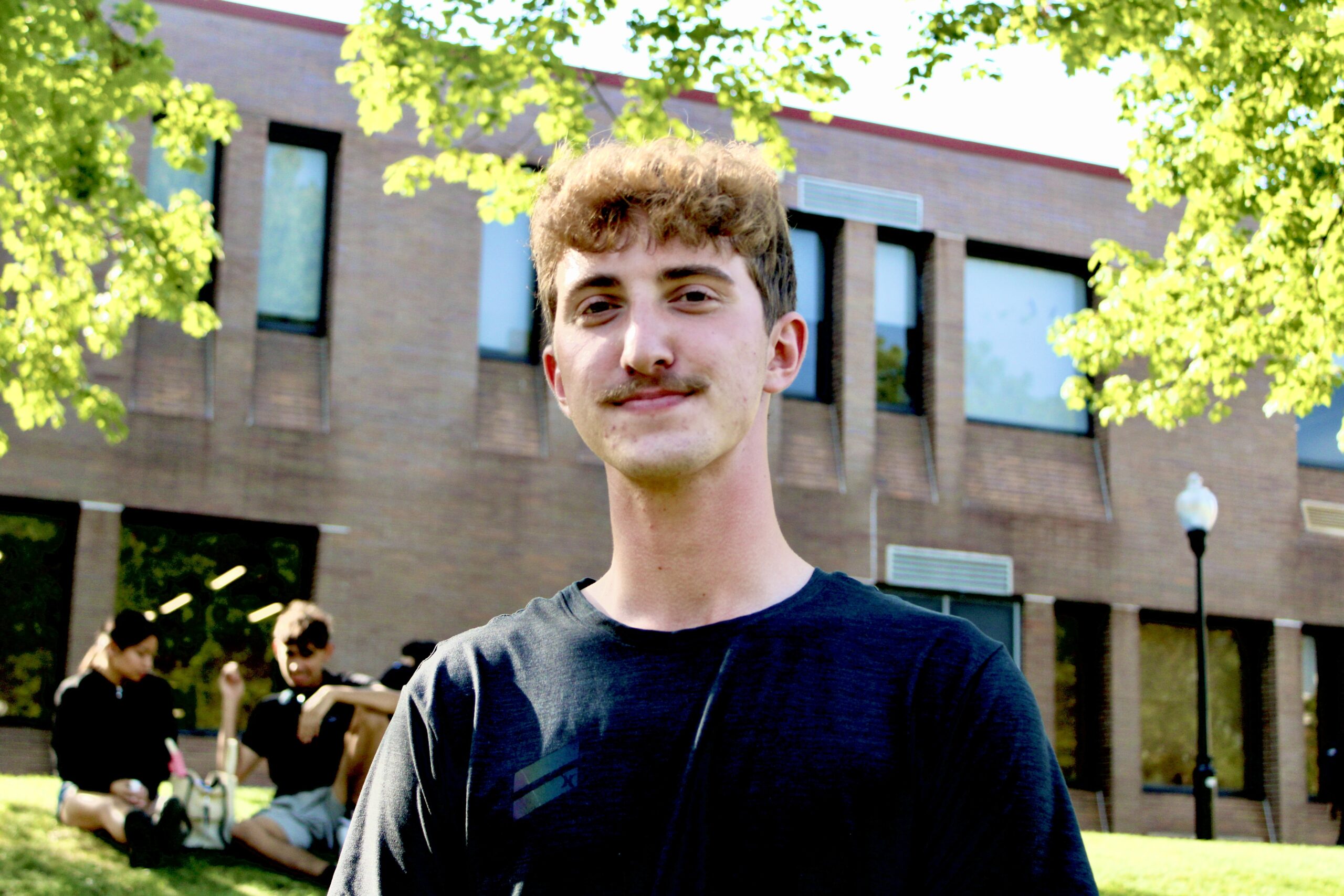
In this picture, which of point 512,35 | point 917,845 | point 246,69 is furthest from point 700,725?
point 246,69

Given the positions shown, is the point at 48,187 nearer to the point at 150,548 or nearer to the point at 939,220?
the point at 150,548

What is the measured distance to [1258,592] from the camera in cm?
2097

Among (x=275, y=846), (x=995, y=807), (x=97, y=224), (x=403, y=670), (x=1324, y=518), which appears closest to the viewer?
(x=995, y=807)

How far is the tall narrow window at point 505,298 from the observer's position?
1855 cm

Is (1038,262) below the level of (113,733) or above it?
above

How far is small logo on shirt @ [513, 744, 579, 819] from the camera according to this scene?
1.84m

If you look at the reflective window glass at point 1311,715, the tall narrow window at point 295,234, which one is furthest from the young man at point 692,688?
the reflective window glass at point 1311,715

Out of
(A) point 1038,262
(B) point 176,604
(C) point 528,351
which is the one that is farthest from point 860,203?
(B) point 176,604

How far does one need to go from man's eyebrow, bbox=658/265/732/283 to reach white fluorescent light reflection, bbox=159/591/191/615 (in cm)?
1565

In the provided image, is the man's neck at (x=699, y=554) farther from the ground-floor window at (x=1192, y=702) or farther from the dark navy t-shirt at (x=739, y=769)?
the ground-floor window at (x=1192, y=702)

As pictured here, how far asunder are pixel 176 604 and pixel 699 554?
15.7 metres

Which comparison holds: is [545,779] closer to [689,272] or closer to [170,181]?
[689,272]

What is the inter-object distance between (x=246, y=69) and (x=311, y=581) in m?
5.97

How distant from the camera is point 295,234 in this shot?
17922 millimetres
